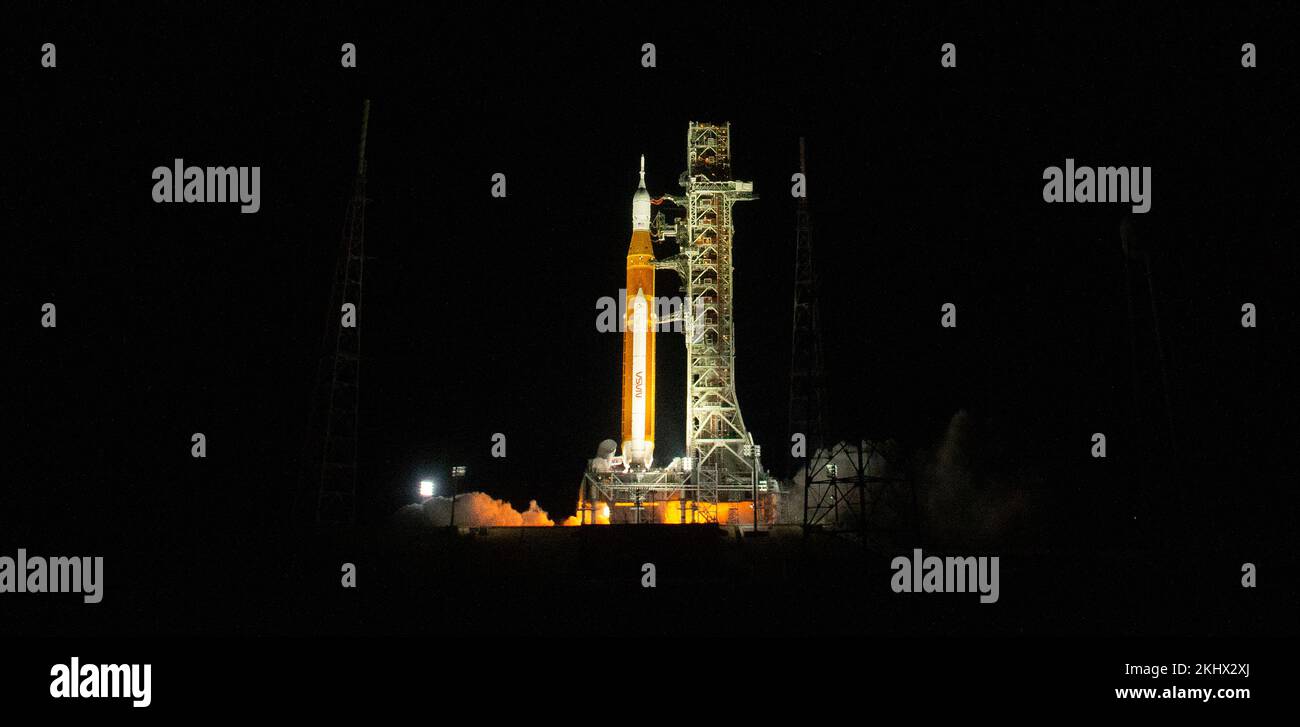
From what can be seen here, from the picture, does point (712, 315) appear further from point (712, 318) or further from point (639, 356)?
point (639, 356)

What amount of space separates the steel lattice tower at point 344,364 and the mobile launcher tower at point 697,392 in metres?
8.81

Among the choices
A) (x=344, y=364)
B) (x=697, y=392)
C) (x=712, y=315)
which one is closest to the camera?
(x=344, y=364)

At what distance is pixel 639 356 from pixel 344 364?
441 inches

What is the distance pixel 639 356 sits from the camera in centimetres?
3969

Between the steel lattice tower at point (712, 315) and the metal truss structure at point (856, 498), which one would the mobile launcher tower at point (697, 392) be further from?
A: the metal truss structure at point (856, 498)

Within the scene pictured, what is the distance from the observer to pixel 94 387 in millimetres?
31672

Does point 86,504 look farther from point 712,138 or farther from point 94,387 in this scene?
point 712,138

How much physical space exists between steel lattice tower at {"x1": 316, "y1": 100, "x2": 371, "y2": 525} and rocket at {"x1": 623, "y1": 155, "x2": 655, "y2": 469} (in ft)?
34.0

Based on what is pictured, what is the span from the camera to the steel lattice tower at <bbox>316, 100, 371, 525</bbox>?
105ft

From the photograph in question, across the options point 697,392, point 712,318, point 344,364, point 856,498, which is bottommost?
point 856,498

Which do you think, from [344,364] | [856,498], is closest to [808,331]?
[856,498]

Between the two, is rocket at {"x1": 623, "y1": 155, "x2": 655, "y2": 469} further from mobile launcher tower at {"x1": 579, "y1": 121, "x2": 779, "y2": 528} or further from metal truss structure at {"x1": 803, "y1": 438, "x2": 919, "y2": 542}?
metal truss structure at {"x1": 803, "y1": 438, "x2": 919, "y2": 542}
